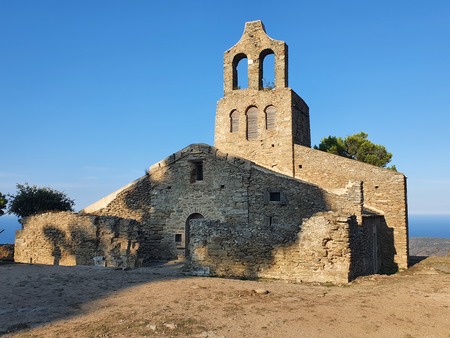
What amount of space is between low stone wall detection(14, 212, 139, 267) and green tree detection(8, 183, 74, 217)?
4.65 metres

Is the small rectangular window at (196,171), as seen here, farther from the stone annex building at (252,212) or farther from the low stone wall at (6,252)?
the low stone wall at (6,252)

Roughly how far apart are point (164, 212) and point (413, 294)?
11.4 meters

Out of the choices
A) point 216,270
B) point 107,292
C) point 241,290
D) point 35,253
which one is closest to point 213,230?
point 216,270

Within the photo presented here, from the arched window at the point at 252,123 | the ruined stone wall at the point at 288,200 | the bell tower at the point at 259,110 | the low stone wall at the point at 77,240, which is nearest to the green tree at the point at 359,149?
the bell tower at the point at 259,110

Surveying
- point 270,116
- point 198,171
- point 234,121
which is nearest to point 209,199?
point 198,171

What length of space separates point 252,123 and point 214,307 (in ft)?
50.3

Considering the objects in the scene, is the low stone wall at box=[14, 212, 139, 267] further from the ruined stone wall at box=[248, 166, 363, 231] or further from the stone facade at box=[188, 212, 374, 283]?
the ruined stone wall at box=[248, 166, 363, 231]

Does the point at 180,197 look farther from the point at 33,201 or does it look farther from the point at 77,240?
the point at 33,201

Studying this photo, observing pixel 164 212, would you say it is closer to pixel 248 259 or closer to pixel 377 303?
pixel 248 259

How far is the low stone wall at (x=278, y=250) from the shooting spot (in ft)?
36.7

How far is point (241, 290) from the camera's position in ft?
31.6

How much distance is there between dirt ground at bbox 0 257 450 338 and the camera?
22.0ft

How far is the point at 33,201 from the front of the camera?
21.8 meters

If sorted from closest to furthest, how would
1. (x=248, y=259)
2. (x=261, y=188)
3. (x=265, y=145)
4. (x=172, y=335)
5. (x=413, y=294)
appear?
(x=172, y=335) → (x=413, y=294) → (x=248, y=259) → (x=261, y=188) → (x=265, y=145)
